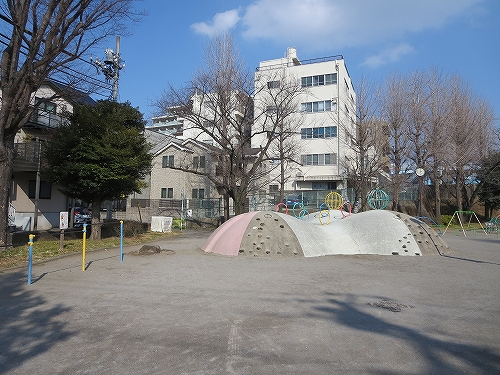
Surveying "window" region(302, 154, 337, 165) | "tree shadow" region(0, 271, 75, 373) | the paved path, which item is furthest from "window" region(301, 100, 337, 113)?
"tree shadow" region(0, 271, 75, 373)

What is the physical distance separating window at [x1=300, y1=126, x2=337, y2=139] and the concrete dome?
2636cm

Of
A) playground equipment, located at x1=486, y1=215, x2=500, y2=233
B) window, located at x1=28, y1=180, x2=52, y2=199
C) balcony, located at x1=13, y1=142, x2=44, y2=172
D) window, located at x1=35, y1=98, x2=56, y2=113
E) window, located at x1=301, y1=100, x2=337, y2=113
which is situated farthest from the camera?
window, located at x1=301, y1=100, x2=337, y2=113

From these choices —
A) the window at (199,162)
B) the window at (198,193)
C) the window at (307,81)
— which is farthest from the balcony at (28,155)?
the window at (307,81)

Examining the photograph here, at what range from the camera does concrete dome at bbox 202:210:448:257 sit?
12.9m

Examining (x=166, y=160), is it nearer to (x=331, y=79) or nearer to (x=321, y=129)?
(x=321, y=129)

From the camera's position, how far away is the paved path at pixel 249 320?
4137 mm

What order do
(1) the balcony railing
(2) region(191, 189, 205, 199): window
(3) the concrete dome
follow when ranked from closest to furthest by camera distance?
(3) the concrete dome < (1) the balcony railing < (2) region(191, 189, 205, 199): window

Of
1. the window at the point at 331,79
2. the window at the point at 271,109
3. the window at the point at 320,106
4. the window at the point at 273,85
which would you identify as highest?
the window at the point at 331,79

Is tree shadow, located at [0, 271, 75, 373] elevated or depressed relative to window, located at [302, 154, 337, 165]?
depressed

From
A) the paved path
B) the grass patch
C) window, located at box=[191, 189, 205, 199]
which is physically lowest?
the paved path

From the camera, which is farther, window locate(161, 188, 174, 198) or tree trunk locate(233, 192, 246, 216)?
window locate(161, 188, 174, 198)

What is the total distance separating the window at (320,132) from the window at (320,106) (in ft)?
7.20

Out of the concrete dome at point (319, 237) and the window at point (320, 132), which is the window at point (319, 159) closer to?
the window at point (320, 132)

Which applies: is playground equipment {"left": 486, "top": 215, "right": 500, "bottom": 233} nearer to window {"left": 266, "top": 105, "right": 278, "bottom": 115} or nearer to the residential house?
window {"left": 266, "top": 105, "right": 278, "bottom": 115}
